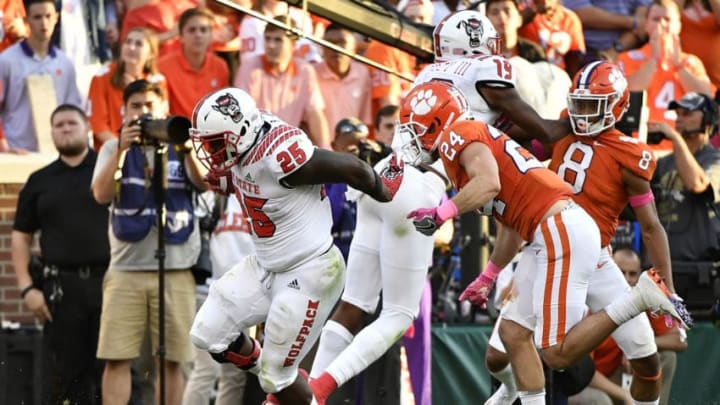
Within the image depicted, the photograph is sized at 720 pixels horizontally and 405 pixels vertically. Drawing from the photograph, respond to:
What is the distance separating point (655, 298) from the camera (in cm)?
845

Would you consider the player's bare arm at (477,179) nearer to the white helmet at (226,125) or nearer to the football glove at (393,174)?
the football glove at (393,174)

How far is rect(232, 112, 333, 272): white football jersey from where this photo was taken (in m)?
8.26

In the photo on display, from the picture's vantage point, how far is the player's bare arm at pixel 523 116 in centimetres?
891

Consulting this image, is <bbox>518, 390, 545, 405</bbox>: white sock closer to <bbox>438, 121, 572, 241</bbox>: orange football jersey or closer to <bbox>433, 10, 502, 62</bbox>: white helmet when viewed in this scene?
<bbox>438, 121, 572, 241</bbox>: orange football jersey

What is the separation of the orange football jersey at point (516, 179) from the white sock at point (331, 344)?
111cm

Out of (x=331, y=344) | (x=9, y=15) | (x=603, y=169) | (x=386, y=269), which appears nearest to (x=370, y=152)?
(x=386, y=269)

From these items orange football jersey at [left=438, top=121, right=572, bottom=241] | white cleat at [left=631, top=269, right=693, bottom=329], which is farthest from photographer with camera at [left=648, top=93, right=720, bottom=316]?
orange football jersey at [left=438, top=121, right=572, bottom=241]

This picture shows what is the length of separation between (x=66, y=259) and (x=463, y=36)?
9.76ft

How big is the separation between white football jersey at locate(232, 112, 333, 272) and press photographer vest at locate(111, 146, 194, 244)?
1642mm

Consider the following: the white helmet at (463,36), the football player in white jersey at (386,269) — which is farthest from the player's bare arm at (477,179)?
the white helmet at (463,36)

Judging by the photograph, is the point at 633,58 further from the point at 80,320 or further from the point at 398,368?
the point at 80,320

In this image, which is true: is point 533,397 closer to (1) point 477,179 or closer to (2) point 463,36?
(1) point 477,179

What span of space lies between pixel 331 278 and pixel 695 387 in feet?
13.6

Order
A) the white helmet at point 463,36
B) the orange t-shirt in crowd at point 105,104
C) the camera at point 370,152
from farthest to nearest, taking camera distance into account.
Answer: the orange t-shirt in crowd at point 105,104 < the camera at point 370,152 < the white helmet at point 463,36
